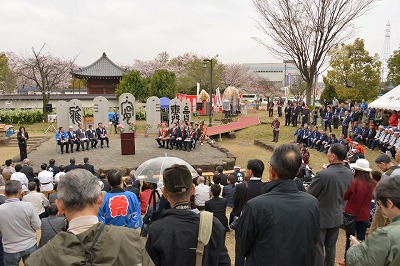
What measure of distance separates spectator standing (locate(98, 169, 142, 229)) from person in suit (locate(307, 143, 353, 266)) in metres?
2.42

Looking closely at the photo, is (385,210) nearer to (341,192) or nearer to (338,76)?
(341,192)

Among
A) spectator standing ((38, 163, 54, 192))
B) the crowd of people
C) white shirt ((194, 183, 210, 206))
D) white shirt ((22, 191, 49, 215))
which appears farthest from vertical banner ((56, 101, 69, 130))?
white shirt ((194, 183, 210, 206))

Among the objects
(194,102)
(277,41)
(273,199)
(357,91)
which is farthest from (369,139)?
(194,102)

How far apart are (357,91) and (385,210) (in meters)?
27.0

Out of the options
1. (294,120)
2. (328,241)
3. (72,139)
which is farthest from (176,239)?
(294,120)

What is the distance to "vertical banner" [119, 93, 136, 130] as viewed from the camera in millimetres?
21469

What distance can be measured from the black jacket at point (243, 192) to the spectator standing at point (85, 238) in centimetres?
306

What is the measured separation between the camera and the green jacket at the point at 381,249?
2.16 meters

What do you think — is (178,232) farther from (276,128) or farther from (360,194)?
(276,128)

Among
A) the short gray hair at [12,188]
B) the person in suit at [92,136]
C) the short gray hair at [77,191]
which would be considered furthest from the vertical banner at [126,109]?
the short gray hair at [77,191]

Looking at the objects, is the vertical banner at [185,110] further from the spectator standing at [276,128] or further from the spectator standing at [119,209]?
the spectator standing at [119,209]

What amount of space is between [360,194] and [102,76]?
33.6m

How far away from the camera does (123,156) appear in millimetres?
14820

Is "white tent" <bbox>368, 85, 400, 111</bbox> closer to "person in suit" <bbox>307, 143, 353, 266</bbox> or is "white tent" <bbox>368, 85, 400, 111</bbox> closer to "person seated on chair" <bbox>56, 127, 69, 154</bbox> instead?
"person in suit" <bbox>307, 143, 353, 266</bbox>
